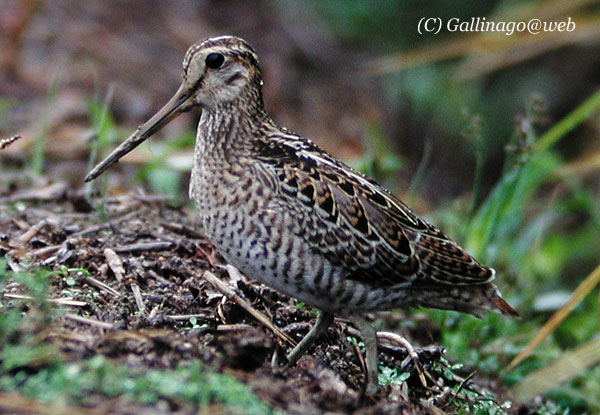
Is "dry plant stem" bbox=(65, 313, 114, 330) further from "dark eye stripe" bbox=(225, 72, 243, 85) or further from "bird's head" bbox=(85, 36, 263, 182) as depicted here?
"dark eye stripe" bbox=(225, 72, 243, 85)

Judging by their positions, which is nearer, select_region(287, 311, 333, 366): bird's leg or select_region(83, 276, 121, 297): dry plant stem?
select_region(287, 311, 333, 366): bird's leg

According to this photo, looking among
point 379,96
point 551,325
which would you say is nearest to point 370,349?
point 551,325

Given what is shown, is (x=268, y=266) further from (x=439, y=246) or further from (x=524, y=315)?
→ (x=524, y=315)

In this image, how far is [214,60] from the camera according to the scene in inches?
156

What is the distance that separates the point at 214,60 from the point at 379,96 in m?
5.99

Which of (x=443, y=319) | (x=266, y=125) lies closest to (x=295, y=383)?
(x=266, y=125)

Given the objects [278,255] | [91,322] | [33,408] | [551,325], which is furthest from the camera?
[551,325]

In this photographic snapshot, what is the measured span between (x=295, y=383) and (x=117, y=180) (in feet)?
12.6

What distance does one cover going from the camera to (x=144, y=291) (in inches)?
165

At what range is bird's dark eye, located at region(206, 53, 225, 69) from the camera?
156 inches

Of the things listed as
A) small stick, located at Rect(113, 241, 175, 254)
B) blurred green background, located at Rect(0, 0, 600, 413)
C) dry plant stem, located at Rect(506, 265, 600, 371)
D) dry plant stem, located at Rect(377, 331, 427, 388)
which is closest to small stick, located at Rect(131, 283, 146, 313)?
small stick, located at Rect(113, 241, 175, 254)

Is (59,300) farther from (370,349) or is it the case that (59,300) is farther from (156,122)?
(370,349)

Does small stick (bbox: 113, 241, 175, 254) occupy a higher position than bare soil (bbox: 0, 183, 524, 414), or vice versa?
small stick (bbox: 113, 241, 175, 254)

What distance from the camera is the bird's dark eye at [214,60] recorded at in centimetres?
395
